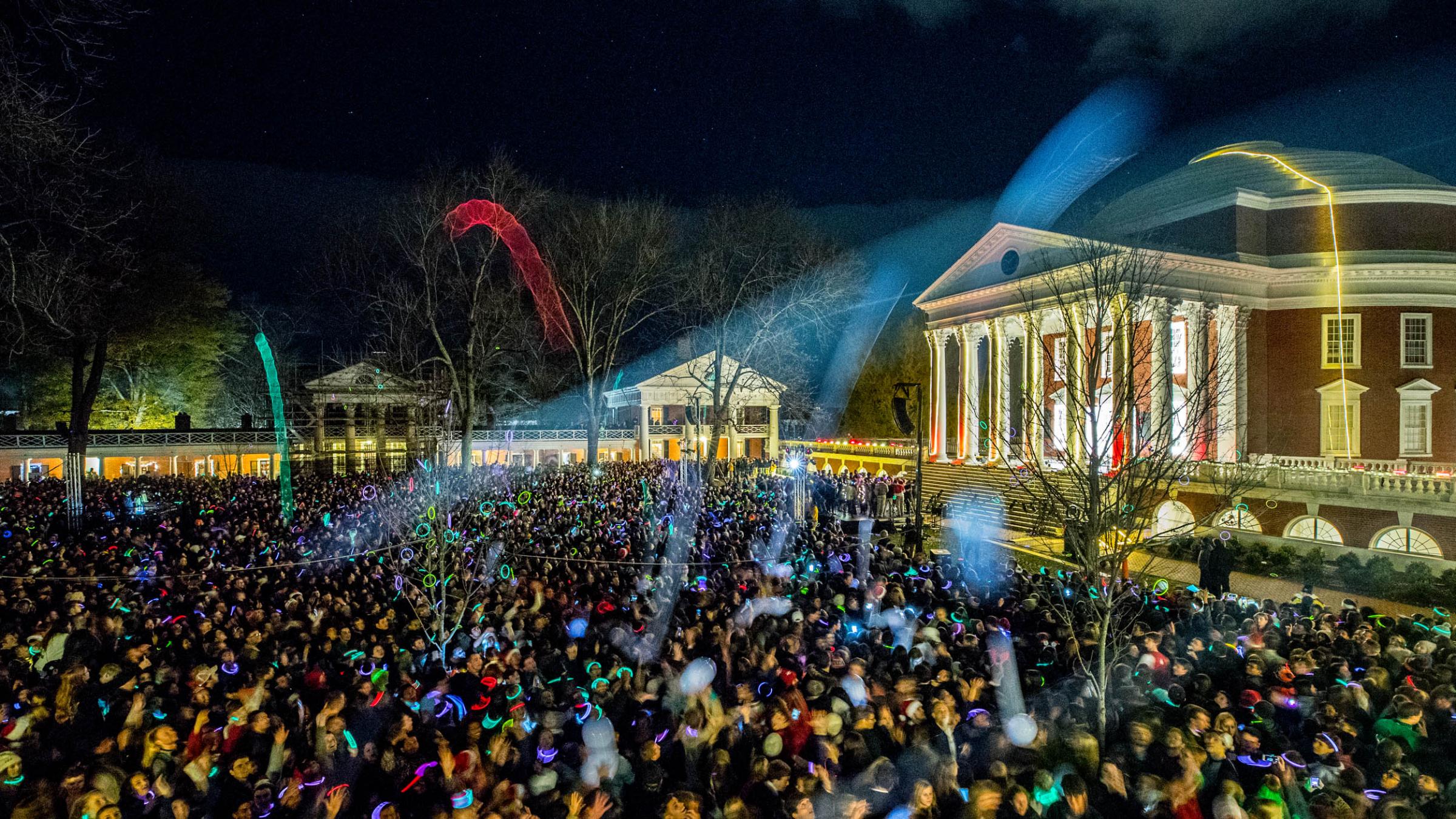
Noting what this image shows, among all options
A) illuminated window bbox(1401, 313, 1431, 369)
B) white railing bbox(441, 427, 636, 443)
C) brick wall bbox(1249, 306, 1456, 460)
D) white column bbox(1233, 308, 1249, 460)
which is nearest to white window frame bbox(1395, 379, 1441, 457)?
brick wall bbox(1249, 306, 1456, 460)

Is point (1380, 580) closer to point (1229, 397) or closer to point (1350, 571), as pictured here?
point (1350, 571)

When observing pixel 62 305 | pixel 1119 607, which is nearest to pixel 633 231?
pixel 62 305

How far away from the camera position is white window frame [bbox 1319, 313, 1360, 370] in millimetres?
27391

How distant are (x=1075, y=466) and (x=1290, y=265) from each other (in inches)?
1093

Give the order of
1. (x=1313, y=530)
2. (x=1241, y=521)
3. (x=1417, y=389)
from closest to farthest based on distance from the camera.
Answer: (x=1313, y=530), (x=1241, y=521), (x=1417, y=389)

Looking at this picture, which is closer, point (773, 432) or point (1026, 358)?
point (1026, 358)

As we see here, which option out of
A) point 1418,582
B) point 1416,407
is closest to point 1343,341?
point 1416,407

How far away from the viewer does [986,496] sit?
2709cm

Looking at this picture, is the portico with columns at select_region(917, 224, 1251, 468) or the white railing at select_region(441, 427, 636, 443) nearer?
the portico with columns at select_region(917, 224, 1251, 468)

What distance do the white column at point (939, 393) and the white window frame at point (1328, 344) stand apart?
13507 millimetres

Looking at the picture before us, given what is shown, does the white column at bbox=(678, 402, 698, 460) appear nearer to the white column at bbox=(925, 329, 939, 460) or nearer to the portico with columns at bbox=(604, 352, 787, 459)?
the portico with columns at bbox=(604, 352, 787, 459)

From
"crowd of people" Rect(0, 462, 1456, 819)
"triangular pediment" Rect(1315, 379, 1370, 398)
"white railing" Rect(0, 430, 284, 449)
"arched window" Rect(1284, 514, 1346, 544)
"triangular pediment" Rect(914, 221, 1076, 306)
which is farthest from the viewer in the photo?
"white railing" Rect(0, 430, 284, 449)

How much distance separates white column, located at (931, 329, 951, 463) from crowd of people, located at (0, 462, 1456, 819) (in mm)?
24045

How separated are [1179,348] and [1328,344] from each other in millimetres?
4790
